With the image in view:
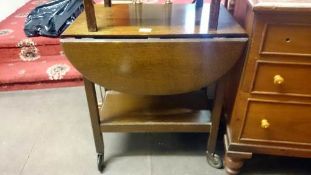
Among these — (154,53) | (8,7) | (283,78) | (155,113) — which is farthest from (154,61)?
(8,7)

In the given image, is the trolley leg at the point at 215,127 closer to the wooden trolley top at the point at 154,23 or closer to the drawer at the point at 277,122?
the drawer at the point at 277,122

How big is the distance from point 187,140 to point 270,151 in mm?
462

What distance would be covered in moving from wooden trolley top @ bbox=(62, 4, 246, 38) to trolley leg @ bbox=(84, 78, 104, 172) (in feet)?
Result: 0.74

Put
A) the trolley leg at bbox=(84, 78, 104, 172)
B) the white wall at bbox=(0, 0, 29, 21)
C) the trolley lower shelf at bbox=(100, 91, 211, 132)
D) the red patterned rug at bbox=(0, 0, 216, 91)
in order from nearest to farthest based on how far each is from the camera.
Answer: the trolley leg at bbox=(84, 78, 104, 172) → the trolley lower shelf at bbox=(100, 91, 211, 132) → the red patterned rug at bbox=(0, 0, 216, 91) → the white wall at bbox=(0, 0, 29, 21)

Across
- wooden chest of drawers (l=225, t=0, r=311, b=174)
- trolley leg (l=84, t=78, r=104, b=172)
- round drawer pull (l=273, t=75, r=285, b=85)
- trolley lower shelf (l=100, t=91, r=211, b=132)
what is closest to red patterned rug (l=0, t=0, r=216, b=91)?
trolley lower shelf (l=100, t=91, r=211, b=132)

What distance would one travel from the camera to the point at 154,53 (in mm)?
929

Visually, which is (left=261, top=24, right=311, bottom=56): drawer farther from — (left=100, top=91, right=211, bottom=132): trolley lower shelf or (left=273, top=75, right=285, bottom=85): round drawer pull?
(left=100, top=91, right=211, bottom=132): trolley lower shelf

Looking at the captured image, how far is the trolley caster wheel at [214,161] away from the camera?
4.12 feet

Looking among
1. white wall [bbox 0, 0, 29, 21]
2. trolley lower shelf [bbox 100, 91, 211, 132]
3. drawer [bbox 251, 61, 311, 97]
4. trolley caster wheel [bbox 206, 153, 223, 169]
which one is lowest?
trolley caster wheel [bbox 206, 153, 223, 169]

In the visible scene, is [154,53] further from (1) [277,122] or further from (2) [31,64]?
(2) [31,64]

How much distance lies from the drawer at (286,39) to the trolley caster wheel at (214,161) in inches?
24.3

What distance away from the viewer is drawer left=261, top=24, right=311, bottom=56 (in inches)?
32.1

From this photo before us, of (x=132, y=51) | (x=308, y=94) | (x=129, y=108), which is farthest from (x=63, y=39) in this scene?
(x=308, y=94)

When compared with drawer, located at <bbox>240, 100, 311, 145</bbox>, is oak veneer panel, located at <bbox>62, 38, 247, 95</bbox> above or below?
above
